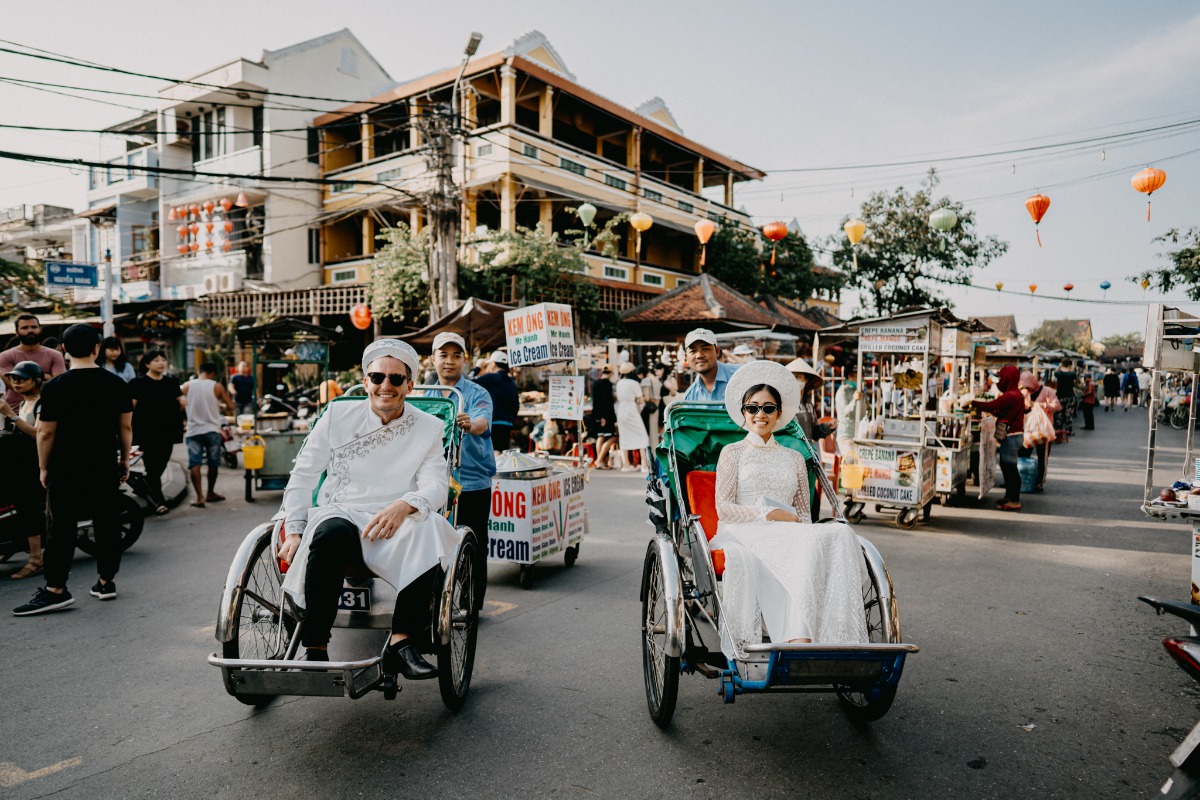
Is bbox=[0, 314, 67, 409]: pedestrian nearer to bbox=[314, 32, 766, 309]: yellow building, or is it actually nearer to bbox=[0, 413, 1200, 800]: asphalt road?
bbox=[0, 413, 1200, 800]: asphalt road

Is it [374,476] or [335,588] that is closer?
[335,588]

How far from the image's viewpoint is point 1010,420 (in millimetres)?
9070

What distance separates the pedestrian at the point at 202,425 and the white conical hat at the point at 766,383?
7.32 m

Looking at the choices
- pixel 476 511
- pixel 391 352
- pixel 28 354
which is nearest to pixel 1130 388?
pixel 476 511

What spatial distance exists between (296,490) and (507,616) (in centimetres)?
195

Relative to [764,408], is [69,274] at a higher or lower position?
higher

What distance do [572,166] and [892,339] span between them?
49.2 feet

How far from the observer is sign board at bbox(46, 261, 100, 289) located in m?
16.0

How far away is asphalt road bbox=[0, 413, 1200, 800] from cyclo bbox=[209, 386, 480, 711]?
11.1 inches

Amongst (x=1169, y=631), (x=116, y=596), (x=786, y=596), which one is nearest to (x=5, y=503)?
(x=116, y=596)

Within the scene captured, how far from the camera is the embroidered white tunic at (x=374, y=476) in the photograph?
3287 mm

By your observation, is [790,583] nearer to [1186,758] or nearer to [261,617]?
[1186,758]

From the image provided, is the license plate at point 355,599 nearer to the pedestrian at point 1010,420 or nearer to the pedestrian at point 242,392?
the pedestrian at point 1010,420

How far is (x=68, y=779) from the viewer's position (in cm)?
280
